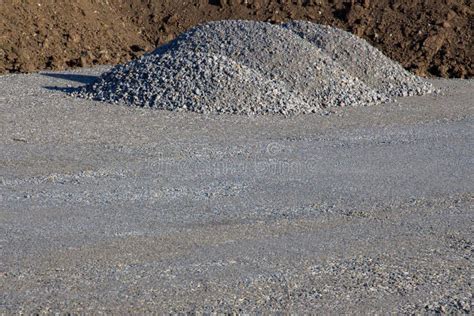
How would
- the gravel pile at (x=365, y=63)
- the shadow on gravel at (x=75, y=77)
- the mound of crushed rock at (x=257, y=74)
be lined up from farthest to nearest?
the shadow on gravel at (x=75, y=77) < the gravel pile at (x=365, y=63) < the mound of crushed rock at (x=257, y=74)

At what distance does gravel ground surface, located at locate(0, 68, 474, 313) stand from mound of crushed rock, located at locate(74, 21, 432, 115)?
0.66 meters

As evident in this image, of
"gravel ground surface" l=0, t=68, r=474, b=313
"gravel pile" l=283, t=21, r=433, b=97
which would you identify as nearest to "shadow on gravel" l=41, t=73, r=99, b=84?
"gravel ground surface" l=0, t=68, r=474, b=313

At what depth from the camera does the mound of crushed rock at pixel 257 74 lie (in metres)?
18.3

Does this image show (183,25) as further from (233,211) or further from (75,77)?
(233,211)

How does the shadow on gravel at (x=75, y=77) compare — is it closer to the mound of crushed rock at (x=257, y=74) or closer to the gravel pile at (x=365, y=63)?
the mound of crushed rock at (x=257, y=74)

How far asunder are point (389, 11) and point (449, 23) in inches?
78.3

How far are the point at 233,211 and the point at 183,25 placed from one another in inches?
754

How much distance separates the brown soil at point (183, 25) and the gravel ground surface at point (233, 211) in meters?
7.44

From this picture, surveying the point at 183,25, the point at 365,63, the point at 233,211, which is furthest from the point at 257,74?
the point at 183,25

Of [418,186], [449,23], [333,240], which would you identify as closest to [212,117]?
[418,186]

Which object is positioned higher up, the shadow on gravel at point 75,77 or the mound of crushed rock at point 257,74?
the mound of crushed rock at point 257,74

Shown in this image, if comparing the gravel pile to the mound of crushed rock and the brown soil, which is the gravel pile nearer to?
the mound of crushed rock

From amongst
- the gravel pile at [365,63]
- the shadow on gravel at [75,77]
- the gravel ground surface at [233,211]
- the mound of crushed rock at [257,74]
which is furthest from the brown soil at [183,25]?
the gravel ground surface at [233,211]

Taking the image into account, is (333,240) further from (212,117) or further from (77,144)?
(212,117)
